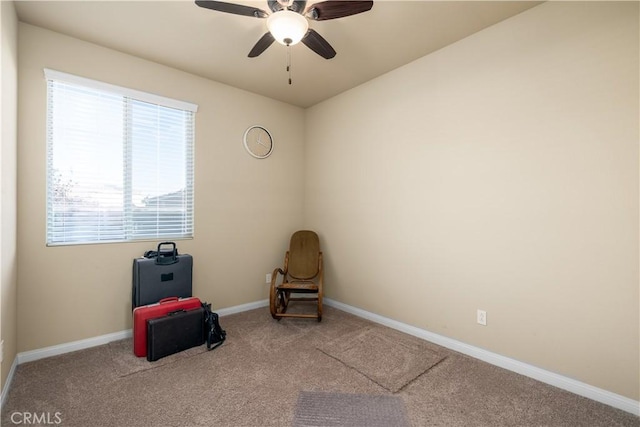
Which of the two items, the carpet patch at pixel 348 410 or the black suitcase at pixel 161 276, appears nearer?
the carpet patch at pixel 348 410

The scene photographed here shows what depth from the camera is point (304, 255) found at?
12.6 feet

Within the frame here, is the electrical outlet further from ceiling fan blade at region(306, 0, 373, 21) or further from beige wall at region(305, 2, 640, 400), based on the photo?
ceiling fan blade at region(306, 0, 373, 21)

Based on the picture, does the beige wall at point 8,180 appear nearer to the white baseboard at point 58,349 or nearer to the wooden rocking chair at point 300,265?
the white baseboard at point 58,349

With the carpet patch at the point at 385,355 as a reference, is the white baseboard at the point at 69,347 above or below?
above

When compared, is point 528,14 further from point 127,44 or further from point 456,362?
point 127,44

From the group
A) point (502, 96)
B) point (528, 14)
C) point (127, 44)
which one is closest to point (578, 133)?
point (502, 96)

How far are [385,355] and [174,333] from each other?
1822 mm

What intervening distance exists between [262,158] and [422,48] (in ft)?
7.12

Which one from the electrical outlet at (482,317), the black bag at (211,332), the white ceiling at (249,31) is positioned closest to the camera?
the white ceiling at (249,31)

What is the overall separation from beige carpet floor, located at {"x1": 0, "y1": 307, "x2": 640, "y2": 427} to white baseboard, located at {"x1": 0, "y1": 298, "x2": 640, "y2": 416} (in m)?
0.05

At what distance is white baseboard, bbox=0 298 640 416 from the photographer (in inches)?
74.4

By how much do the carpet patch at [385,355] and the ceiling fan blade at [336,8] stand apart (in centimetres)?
249

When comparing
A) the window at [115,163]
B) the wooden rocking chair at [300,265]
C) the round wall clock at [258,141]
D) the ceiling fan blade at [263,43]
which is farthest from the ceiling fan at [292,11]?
the wooden rocking chair at [300,265]

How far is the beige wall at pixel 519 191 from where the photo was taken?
6.18 ft
